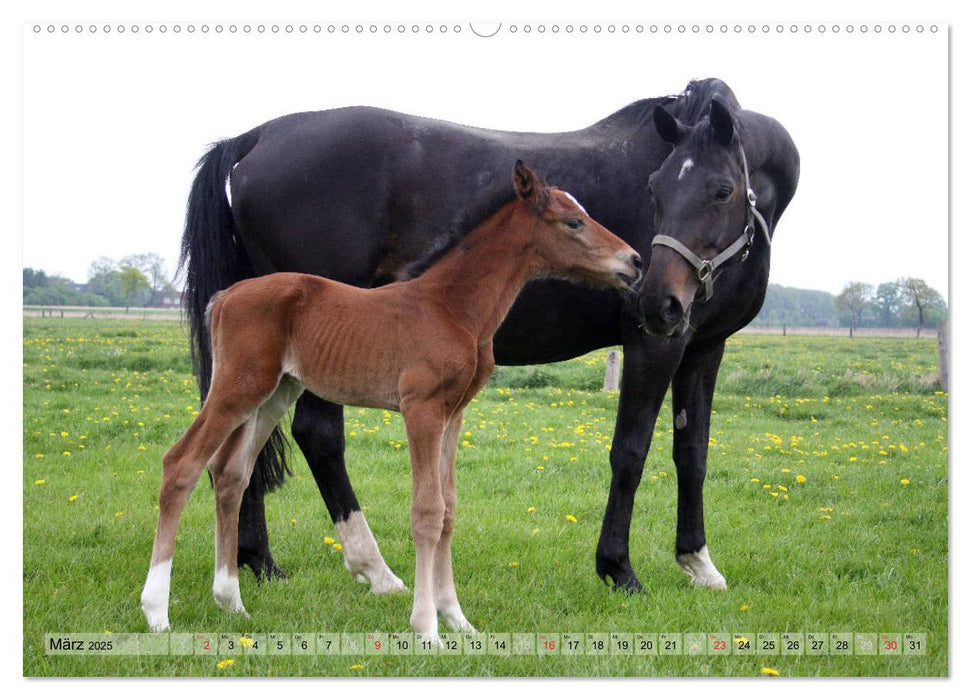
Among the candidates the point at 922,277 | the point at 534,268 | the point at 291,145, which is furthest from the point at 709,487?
the point at 291,145

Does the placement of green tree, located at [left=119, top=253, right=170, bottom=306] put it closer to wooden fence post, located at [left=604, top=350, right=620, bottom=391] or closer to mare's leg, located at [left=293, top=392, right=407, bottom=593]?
mare's leg, located at [left=293, top=392, right=407, bottom=593]

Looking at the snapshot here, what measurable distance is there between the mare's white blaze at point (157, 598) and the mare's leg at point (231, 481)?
1.27 ft

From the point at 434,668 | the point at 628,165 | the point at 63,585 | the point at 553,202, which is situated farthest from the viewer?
the point at 628,165

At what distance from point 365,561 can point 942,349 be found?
3.20 metres

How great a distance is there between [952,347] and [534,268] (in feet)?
6.06

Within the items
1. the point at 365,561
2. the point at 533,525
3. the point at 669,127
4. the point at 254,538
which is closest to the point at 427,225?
the point at 669,127

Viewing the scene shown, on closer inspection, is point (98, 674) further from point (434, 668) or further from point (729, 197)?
point (729, 197)

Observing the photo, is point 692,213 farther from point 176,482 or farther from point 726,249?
point 176,482

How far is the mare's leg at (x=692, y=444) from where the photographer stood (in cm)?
486

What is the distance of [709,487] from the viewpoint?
267 inches

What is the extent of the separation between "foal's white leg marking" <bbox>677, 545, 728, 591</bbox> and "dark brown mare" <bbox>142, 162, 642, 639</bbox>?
1695mm

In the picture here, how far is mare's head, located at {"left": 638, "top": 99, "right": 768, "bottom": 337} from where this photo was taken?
383 cm

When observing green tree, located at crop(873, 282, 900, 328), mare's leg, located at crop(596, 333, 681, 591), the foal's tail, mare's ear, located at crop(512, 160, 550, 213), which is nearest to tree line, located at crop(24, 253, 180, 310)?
the foal's tail

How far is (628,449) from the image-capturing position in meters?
4.55
